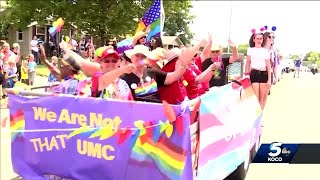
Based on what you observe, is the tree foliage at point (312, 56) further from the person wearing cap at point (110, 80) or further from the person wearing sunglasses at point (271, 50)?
the person wearing sunglasses at point (271, 50)

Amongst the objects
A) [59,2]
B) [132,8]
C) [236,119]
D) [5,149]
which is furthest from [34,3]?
[236,119]

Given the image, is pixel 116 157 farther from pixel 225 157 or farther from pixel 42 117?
pixel 225 157

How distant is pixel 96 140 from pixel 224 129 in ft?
3.68

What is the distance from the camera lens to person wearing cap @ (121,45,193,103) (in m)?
3.85

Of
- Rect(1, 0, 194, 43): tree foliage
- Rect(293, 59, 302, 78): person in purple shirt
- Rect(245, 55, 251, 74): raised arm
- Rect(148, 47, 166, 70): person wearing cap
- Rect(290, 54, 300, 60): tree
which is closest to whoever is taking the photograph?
Rect(148, 47, 166, 70): person wearing cap

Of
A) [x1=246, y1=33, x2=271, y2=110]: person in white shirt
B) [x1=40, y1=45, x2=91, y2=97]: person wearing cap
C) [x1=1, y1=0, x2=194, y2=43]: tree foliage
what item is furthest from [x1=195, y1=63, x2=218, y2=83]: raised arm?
[x1=1, y1=0, x2=194, y2=43]: tree foliage

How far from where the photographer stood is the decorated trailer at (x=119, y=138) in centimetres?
314

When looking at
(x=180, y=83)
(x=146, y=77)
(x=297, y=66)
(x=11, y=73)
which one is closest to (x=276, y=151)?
(x=297, y=66)

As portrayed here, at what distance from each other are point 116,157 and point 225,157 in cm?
111

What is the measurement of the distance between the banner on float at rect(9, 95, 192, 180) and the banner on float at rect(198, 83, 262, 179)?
1.20ft

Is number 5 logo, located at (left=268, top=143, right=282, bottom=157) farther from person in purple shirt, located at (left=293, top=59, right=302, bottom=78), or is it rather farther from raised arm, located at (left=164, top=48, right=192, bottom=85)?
raised arm, located at (left=164, top=48, right=192, bottom=85)

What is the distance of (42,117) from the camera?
3.66 m

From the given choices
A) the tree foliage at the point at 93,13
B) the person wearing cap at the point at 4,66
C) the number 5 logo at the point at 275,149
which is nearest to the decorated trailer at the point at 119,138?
the number 5 logo at the point at 275,149

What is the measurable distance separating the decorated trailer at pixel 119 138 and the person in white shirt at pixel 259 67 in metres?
3.45
